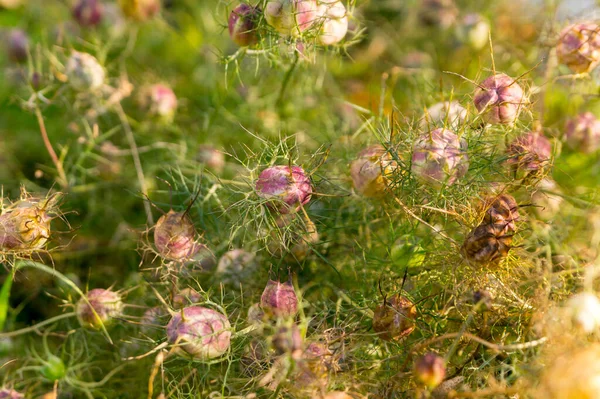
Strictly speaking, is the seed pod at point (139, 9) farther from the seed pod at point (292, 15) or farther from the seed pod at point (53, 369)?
the seed pod at point (53, 369)

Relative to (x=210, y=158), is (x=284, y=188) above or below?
above

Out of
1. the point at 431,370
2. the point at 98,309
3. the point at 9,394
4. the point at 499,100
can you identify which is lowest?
the point at 9,394

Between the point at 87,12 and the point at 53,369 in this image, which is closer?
the point at 53,369

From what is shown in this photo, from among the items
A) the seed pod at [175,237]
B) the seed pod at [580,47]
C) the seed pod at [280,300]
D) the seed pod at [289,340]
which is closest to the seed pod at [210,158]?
the seed pod at [175,237]

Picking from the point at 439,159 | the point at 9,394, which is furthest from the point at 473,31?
the point at 9,394

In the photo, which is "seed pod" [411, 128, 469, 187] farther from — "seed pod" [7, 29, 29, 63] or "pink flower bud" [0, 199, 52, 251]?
"seed pod" [7, 29, 29, 63]

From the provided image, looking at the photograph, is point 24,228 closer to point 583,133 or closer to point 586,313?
point 586,313

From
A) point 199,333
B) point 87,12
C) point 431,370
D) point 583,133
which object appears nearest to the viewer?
point 431,370
